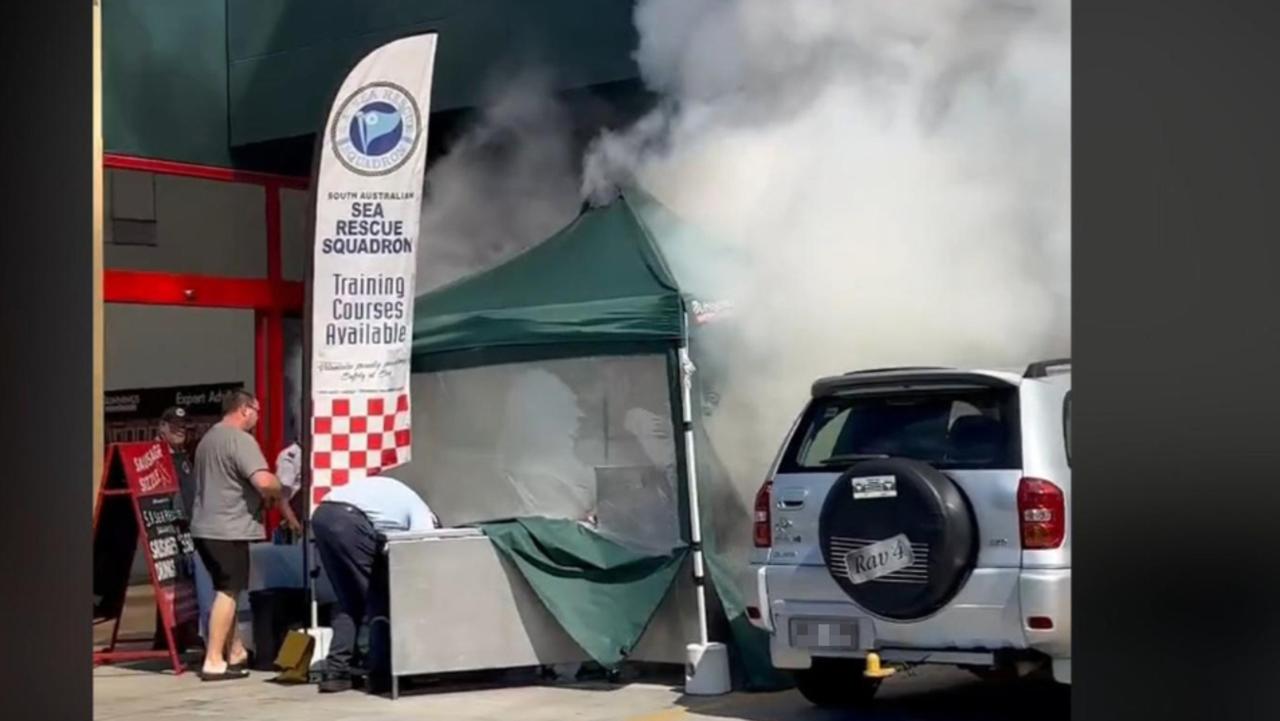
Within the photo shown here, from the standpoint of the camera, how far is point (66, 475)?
4211 millimetres

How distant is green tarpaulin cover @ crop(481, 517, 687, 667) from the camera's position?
678 cm

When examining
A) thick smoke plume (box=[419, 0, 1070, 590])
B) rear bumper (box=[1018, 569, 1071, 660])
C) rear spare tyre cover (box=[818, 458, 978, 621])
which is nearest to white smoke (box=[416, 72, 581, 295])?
thick smoke plume (box=[419, 0, 1070, 590])

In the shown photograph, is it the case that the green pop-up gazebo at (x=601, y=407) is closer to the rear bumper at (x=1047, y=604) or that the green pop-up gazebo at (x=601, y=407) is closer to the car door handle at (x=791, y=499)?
the car door handle at (x=791, y=499)

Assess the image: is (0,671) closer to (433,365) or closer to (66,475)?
(66,475)

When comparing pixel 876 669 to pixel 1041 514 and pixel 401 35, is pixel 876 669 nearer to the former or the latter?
pixel 1041 514

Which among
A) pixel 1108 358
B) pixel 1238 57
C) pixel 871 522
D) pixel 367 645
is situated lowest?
pixel 367 645

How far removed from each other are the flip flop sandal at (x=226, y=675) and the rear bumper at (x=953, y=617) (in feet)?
8.98

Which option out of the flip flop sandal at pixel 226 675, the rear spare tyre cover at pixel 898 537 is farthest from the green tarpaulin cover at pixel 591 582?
the flip flop sandal at pixel 226 675

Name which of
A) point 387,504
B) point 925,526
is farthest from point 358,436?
point 925,526

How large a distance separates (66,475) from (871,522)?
8.12 feet

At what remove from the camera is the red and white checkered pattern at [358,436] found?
7.37 meters

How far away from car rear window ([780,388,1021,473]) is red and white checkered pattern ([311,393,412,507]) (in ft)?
6.87

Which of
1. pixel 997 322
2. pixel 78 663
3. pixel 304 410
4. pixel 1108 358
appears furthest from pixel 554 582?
pixel 1108 358

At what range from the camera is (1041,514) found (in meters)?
5.30
